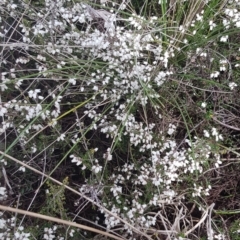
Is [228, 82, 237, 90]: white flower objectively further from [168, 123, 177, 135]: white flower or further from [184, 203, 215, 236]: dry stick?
[184, 203, 215, 236]: dry stick

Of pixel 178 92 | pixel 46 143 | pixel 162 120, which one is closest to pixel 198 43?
pixel 178 92

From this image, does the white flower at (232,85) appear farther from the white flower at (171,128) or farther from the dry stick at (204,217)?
the dry stick at (204,217)

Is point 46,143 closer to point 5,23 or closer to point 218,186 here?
point 5,23

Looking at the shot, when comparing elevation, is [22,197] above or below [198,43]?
below

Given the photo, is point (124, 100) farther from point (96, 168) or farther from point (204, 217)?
point (204, 217)

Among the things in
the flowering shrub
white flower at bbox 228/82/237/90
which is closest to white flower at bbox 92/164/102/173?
the flowering shrub

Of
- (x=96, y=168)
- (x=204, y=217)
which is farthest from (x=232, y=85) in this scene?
(x=96, y=168)

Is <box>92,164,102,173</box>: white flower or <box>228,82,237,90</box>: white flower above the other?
<box>228,82,237,90</box>: white flower

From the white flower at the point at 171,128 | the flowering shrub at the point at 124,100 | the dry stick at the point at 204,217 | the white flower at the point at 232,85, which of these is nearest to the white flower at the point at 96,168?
the flowering shrub at the point at 124,100
